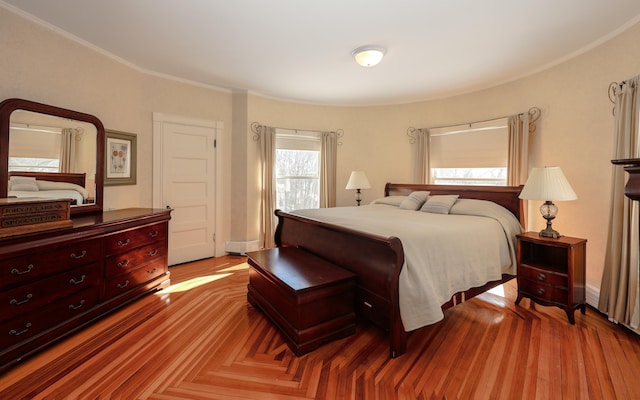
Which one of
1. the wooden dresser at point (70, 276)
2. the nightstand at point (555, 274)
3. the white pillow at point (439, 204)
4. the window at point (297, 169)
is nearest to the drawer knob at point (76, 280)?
the wooden dresser at point (70, 276)

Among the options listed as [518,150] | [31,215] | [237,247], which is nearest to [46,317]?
[31,215]

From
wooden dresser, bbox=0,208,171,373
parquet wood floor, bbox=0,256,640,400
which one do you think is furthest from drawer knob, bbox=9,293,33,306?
parquet wood floor, bbox=0,256,640,400

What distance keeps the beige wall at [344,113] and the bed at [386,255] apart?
626 millimetres

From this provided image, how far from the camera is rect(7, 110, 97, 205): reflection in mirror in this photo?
226 cm

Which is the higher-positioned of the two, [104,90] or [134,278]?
[104,90]

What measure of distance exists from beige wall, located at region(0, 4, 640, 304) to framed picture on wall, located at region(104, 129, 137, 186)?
3.6 inches

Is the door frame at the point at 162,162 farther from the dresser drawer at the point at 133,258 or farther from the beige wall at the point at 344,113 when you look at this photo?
the dresser drawer at the point at 133,258

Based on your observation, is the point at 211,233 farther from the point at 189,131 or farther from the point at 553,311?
the point at 553,311

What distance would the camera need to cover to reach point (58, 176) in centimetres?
250

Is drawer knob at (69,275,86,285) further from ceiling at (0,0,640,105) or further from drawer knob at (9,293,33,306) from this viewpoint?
ceiling at (0,0,640,105)

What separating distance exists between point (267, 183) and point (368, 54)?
7.78 ft

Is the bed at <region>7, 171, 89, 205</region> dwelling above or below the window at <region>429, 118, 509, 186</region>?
below

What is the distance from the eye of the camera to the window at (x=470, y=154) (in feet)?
12.0

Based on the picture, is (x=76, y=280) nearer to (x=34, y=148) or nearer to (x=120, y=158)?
(x=34, y=148)
